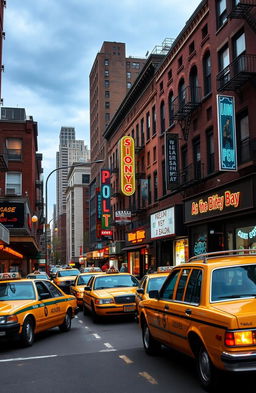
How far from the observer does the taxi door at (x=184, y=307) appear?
6961 mm

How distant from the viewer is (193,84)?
1130 inches

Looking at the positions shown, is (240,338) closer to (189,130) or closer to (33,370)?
(33,370)

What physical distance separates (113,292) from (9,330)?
528 centimetres

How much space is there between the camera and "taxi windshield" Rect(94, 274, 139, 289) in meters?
15.9

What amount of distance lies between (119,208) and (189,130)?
25807mm

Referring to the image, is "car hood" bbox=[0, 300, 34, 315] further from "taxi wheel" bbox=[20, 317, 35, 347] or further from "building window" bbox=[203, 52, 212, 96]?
"building window" bbox=[203, 52, 212, 96]

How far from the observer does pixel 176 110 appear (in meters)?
30.4

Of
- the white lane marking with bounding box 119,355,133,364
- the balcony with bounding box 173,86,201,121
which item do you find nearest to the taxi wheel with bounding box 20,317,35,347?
the white lane marking with bounding box 119,355,133,364

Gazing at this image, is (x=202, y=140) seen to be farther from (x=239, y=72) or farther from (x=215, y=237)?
(x=239, y=72)

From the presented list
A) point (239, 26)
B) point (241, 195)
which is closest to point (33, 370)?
point (241, 195)

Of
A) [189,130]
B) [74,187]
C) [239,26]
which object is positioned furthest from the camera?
[74,187]

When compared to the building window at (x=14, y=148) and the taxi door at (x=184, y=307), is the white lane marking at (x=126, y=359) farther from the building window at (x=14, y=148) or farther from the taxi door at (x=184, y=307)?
the building window at (x=14, y=148)

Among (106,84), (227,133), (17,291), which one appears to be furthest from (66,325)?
(106,84)

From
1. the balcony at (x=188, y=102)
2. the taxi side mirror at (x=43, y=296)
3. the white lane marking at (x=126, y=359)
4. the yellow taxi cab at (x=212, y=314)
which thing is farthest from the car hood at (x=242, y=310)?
the balcony at (x=188, y=102)
